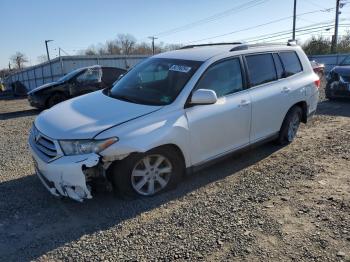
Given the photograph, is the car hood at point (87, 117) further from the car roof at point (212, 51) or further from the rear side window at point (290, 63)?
the rear side window at point (290, 63)

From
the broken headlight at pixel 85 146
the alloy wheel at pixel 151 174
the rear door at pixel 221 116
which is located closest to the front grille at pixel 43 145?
the broken headlight at pixel 85 146

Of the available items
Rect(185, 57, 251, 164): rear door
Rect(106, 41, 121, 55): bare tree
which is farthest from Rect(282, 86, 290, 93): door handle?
Rect(106, 41, 121, 55): bare tree

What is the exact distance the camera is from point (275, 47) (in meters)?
5.97

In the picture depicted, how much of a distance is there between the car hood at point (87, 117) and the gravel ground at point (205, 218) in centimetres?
91

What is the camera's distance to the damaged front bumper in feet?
12.3

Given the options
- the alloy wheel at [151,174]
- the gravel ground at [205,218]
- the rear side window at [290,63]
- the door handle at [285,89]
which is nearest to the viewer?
the gravel ground at [205,218]

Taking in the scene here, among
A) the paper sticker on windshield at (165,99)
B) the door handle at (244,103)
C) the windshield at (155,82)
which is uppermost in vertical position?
the windshield at (155,82)

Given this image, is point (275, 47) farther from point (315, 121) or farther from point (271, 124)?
point (315, 121)

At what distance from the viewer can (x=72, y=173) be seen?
3762 mm

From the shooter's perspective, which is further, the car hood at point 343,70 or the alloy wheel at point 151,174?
the car hood at point 343,70

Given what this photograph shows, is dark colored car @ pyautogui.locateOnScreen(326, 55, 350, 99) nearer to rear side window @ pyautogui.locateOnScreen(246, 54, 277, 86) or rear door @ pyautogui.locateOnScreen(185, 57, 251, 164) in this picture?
rear side window @ pyautogui.locateOnScreen(246, 54, 277, 86)

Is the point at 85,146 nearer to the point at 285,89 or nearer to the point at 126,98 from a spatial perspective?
the point at 126,98

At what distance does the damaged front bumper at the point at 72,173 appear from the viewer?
12.3 ft

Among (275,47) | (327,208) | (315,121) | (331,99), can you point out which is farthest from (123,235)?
(331,99)
